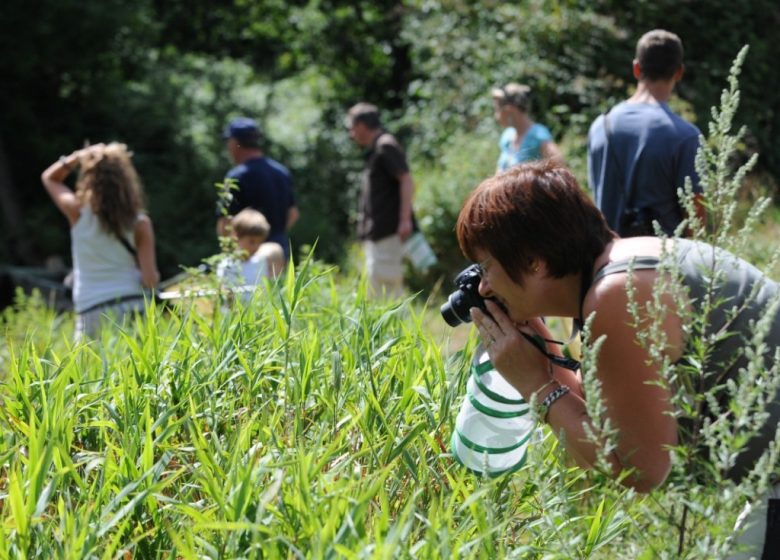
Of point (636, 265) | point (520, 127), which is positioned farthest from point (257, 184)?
point (636, 265)

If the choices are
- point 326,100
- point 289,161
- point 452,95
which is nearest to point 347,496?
point 452,95

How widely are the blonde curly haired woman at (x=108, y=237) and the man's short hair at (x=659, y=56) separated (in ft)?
8.16

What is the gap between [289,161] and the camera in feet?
49.0

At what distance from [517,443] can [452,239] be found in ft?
24.4

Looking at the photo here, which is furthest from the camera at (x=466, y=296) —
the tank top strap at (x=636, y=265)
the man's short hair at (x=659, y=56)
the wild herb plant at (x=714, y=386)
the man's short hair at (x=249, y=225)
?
the man's short hair at (x=249, y=225)

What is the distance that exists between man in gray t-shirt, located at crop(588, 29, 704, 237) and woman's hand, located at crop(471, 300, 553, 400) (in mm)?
2082

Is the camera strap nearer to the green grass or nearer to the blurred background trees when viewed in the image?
the green grass

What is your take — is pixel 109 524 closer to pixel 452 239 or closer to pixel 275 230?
pixel 275 230

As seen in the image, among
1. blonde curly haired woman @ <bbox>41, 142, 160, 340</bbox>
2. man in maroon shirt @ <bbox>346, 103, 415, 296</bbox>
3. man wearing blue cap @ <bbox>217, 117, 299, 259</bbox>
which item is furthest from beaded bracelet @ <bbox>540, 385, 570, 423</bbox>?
man in maroon shirt @ <bbox>346, 103, 415, 296</bbox>

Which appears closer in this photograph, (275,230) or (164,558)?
(164,558)

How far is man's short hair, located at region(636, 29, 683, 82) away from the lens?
445 cm

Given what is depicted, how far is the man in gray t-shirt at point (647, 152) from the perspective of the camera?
4.29 m

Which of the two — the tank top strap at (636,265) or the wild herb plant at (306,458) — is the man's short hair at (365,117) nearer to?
the wild herb plant at (306,458)

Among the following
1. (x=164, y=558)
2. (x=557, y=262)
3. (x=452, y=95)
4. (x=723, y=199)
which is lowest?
(x=452, y=95)
